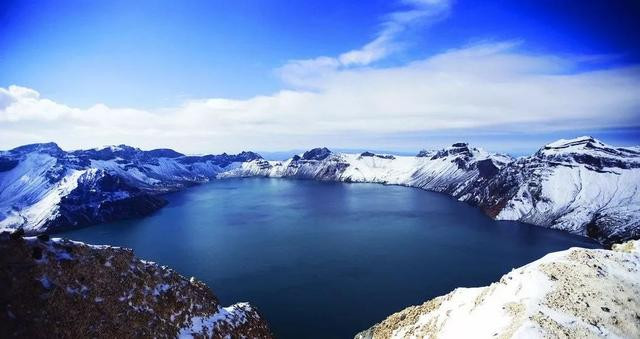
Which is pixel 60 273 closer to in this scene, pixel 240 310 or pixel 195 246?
pixel 240 310

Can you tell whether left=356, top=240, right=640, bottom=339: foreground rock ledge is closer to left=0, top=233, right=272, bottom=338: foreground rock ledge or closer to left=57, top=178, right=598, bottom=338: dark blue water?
left=0, top=233, right=272, bottom=338: foreground rock ledge

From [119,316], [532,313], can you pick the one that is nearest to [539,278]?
[532,313]

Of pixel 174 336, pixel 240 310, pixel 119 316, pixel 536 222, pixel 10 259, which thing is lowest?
pixel 536 222

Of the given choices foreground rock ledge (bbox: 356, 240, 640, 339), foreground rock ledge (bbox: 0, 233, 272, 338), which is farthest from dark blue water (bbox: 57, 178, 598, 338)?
foreground rock ledge (bbox: 356, 240, 640, 339)

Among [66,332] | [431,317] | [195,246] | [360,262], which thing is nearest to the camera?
[66,332]

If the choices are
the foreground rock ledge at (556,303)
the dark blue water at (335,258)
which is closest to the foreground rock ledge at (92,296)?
the foreground rock ledge at (556,303)

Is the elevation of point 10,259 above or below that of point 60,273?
above

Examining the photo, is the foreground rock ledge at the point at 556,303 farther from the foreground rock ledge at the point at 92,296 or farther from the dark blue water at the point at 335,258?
the dark blue water at the point at 335,258
